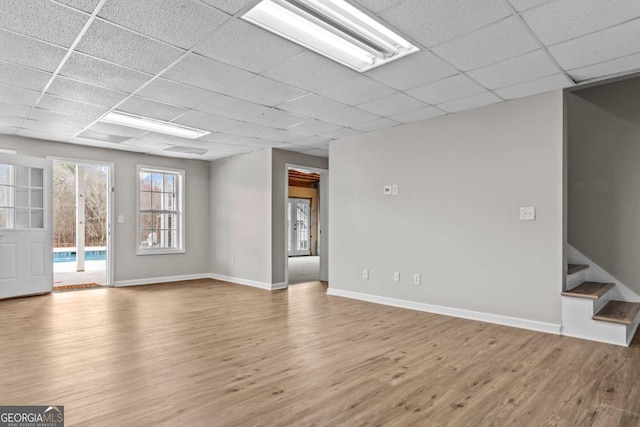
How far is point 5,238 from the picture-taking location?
5.47 meters

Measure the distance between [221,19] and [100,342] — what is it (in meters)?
3.02

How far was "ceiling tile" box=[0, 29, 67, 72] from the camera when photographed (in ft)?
8.95

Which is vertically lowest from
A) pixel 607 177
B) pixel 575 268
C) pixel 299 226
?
pixel 575 268

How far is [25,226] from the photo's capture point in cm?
574

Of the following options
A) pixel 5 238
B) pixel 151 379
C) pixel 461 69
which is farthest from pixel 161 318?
pixel 461 69

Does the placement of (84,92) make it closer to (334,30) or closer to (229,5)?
(229,5)

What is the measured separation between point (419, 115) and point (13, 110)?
189 inches

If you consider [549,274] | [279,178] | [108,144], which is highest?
[108,144]

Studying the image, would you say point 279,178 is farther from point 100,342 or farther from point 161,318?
point 100,342

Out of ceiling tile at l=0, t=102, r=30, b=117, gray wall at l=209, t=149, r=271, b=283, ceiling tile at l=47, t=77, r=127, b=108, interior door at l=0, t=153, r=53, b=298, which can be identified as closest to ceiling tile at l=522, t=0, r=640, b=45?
ceiling tile at l=47, t=77, r=127, b=108

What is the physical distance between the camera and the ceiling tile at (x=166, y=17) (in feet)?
7.50

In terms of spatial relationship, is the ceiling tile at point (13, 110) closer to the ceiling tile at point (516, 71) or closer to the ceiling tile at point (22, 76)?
the ceiling tile at point (22, 76)

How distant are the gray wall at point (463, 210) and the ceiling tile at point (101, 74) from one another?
312 centimetres

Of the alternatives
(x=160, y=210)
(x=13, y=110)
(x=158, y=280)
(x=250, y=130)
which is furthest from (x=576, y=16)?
(x=158, y=280)
